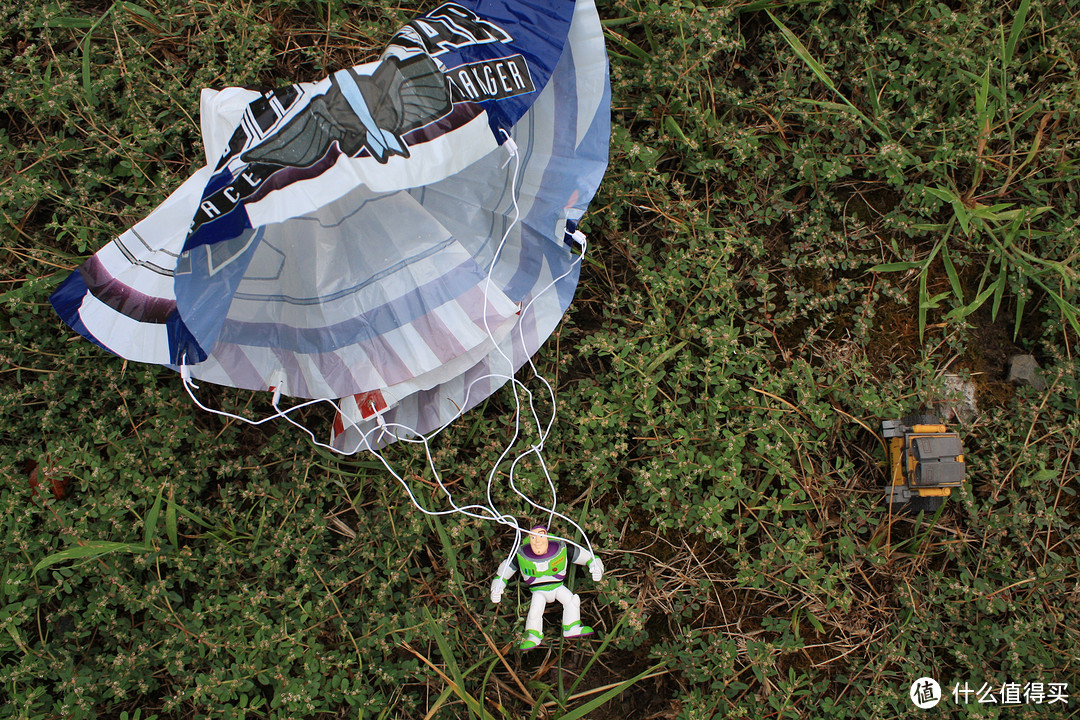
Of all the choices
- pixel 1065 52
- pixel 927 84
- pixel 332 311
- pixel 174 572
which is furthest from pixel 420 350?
pixel 1065 52

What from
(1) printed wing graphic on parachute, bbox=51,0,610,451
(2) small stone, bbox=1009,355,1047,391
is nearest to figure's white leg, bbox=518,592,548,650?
(1) printed wing graphic on parachute, bbox=51,0,610,451

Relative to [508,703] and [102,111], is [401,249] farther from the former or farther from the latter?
[508,703]

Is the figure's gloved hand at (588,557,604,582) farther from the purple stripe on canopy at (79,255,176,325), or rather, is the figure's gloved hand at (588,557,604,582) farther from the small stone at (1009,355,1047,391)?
the small stone at (1009,355,1047,391)

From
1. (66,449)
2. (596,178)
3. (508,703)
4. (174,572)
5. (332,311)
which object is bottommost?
(508,703)

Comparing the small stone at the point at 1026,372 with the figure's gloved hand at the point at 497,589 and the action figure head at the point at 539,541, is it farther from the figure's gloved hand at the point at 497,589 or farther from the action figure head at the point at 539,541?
the figure's gloved hand at the point at 497,589

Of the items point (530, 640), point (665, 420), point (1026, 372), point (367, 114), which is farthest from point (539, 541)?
point (1026, 372)

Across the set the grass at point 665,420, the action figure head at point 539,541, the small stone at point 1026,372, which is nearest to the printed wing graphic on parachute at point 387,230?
the grass at point 665,420
